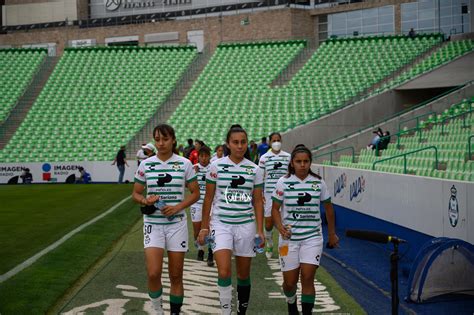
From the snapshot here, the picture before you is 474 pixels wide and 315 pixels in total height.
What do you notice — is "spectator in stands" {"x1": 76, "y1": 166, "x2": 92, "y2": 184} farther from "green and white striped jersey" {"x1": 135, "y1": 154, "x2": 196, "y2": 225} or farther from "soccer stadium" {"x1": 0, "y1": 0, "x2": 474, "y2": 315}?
"green and white striped jersey" {"x1": 135, "y1": 154, "x2": 196, "y2": 225}

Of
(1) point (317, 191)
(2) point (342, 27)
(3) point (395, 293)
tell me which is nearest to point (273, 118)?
(2) point (342, 27)

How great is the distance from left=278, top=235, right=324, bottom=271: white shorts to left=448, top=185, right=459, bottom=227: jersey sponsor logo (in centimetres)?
365

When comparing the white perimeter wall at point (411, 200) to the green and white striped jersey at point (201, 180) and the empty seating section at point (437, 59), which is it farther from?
the empty seating section at point (437, 59)

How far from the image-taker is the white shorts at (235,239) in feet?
29.0

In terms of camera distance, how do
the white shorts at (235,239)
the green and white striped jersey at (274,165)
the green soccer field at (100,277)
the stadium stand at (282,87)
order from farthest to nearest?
the stadium stand at (282,87) → the green and white striped jersey at (274,165) → the green soccer field at (100,277) → the white shorts at (235,239)

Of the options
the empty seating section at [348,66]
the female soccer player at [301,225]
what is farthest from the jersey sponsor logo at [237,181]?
the empty seating section at [348,66]

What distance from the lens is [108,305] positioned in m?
10.0

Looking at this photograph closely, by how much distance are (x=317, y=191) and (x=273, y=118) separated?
3219cm

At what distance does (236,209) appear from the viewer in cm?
890

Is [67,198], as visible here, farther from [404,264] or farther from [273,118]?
[404,264]

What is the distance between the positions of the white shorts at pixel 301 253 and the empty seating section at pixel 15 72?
132ft

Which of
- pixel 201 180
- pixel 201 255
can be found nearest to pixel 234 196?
pixel 201 180

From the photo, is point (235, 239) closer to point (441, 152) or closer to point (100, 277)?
point (100, 277)

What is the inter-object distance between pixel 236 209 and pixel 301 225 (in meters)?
0.73
